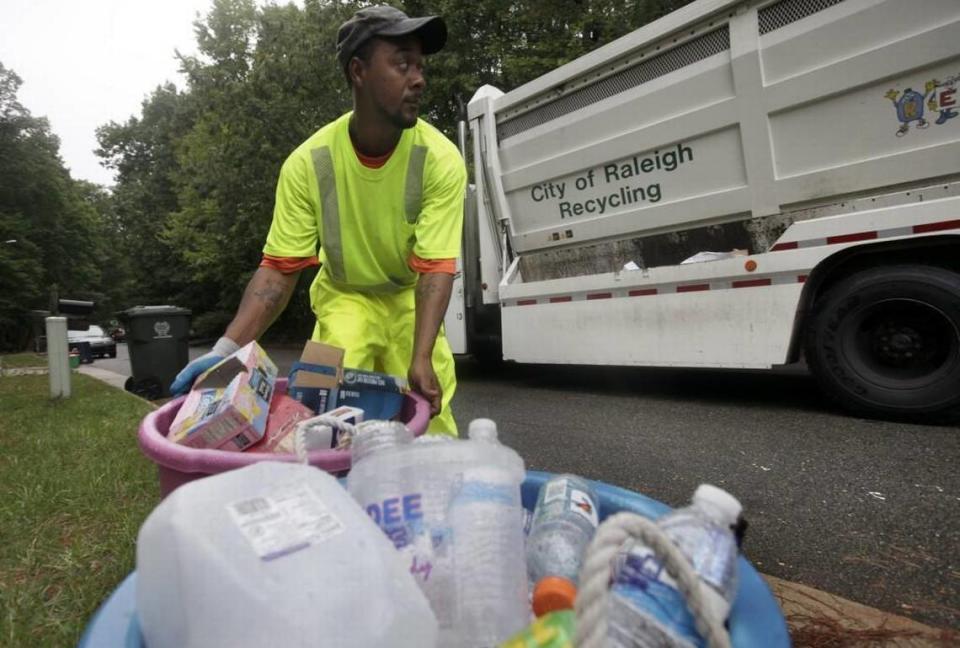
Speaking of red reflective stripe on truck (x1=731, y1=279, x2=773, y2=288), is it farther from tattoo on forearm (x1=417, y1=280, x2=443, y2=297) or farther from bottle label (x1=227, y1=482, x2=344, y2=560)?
bottle label (x1=227, y1=482, x2=344, y2=560)

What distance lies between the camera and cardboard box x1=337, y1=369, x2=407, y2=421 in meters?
1.50

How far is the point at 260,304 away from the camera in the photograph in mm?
1867

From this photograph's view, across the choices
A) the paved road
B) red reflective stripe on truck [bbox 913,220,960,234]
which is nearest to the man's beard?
the paved road

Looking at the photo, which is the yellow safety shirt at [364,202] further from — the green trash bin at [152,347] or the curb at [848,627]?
the green trash bin at [152,347]

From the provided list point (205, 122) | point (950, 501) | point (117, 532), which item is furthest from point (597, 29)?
point (205, 122)

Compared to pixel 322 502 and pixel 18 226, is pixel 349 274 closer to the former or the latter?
pixel 322 502

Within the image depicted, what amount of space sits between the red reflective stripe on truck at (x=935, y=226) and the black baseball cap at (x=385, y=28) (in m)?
3.09

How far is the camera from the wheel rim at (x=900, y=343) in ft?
11.4

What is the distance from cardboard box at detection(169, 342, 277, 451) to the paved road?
5.52ft

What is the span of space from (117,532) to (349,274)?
4.37 ft

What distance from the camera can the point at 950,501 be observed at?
2.35m

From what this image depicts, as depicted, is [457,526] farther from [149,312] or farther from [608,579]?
[149,312]

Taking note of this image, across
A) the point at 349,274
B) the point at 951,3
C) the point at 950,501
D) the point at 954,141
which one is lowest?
the point at 950,501

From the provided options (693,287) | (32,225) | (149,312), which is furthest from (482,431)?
(32,225)
